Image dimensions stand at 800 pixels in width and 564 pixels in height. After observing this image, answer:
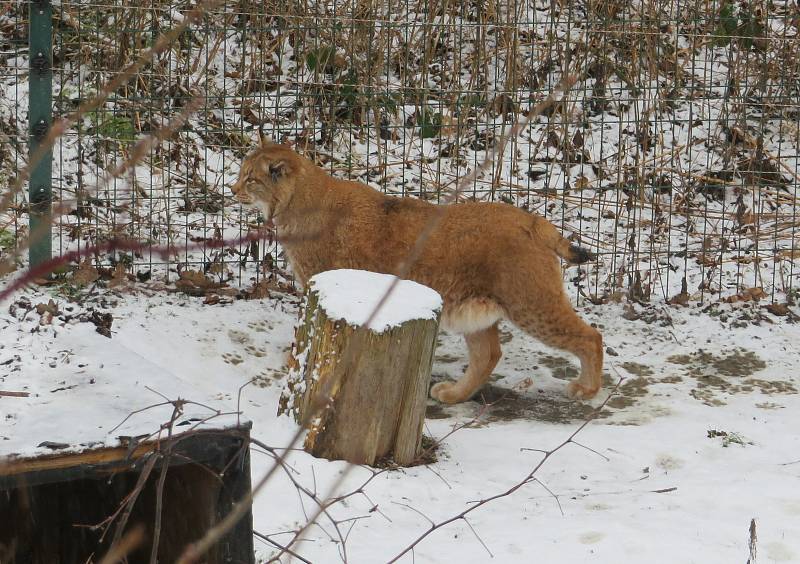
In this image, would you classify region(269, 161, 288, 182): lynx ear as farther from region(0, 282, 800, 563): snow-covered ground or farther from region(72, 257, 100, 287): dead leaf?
region(72, 257, 100, 287): dead leaf

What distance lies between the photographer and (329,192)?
6.26m

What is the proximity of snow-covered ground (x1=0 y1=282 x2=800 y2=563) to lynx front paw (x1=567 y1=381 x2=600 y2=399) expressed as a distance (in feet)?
0.20

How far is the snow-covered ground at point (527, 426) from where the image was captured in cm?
400

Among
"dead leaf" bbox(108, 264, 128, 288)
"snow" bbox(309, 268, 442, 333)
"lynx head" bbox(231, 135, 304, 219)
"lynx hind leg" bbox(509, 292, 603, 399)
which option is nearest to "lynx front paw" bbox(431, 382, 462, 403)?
"lynx hind leg" bbox(509, 292, 603, 399)

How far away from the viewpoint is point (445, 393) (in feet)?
20.1

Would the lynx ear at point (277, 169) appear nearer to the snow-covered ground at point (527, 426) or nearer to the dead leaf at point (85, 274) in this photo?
the snow-covered ground at point (527, 426)

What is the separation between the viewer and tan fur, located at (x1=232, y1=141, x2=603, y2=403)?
19.3 ft

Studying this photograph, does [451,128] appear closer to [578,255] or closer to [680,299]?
[680,299]

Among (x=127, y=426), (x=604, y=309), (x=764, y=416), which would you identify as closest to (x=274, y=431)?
(x=127, y=426)

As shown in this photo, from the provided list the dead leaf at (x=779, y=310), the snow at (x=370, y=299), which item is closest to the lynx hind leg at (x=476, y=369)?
the snow at (x=370, y=299)

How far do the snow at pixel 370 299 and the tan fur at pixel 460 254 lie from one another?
0.70 metres

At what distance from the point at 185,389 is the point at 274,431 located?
712mm

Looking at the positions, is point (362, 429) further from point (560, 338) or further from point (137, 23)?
point (137, 23)

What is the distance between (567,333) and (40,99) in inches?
133
